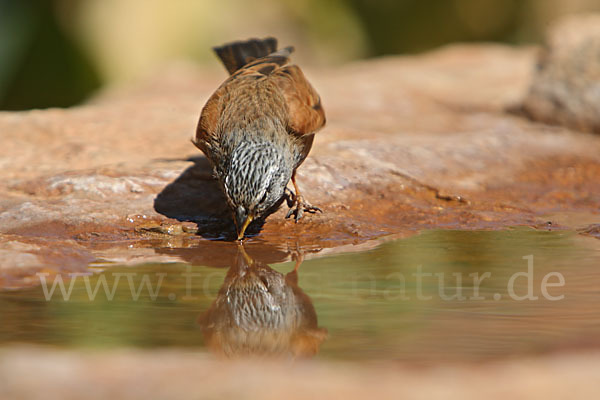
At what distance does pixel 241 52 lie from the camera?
6242mm

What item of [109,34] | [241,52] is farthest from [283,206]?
[109,34]

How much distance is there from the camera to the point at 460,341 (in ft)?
9.10

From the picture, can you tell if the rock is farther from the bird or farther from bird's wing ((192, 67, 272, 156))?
bird's wing ((192, 67, 272, 156))

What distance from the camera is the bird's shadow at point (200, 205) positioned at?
16.1 feet

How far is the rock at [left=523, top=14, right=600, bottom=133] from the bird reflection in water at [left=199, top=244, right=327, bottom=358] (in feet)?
14.9

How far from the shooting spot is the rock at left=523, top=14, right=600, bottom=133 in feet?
24.6

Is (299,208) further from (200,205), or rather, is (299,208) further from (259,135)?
(200,205)

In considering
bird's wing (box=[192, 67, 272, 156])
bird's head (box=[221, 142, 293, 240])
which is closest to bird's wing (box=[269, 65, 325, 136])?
bird's wing (box=[192, 67, 272, 156])

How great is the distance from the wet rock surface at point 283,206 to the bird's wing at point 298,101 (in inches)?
15.6

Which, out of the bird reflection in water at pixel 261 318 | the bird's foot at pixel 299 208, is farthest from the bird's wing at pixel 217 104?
the bird reflection in water at pixel 261 318

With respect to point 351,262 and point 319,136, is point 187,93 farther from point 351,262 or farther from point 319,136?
point 351,262

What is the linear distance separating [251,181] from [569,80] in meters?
4.54

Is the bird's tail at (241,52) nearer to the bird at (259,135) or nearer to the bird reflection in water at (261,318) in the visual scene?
the bird at (259,135)

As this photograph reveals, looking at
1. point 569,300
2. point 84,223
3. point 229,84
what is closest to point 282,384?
point 569,300
